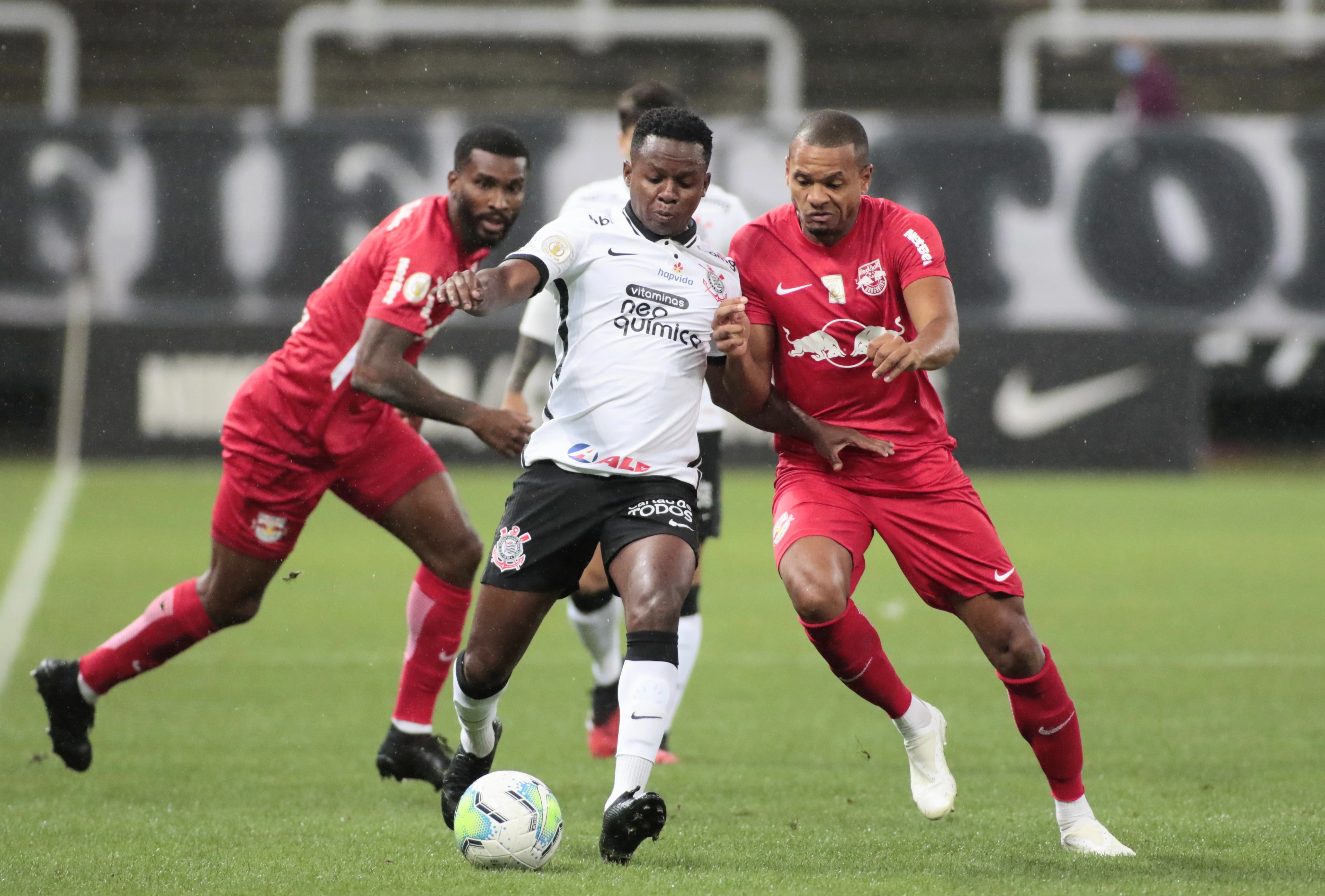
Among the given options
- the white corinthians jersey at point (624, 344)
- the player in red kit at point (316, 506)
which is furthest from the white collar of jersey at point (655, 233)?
the player in red kit at point (316, 506)

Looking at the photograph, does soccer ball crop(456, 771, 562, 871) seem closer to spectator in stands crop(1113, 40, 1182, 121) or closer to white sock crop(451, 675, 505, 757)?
white sock crop(451, 675, 505, 757)

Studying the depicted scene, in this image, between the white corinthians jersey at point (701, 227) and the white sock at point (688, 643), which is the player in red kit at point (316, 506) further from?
the white sock at point (688, 643)

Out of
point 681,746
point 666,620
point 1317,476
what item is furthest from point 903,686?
point 1317,476

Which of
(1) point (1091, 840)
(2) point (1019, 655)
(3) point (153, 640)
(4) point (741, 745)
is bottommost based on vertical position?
(4) point (741, 745)

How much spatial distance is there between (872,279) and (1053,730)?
141 cm

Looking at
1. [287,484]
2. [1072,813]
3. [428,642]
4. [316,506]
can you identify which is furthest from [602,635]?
[1072,813]

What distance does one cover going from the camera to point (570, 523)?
4938 mm

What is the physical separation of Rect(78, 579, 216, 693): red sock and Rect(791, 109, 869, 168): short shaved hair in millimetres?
2711

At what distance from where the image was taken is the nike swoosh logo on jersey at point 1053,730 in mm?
4879

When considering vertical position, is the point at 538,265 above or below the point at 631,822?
above

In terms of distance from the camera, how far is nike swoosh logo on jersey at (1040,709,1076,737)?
4.88 m

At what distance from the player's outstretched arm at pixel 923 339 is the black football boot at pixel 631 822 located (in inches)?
50.5

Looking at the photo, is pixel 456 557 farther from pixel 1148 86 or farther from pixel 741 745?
pixel 1148 86

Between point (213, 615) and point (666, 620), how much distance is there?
2.06 m
